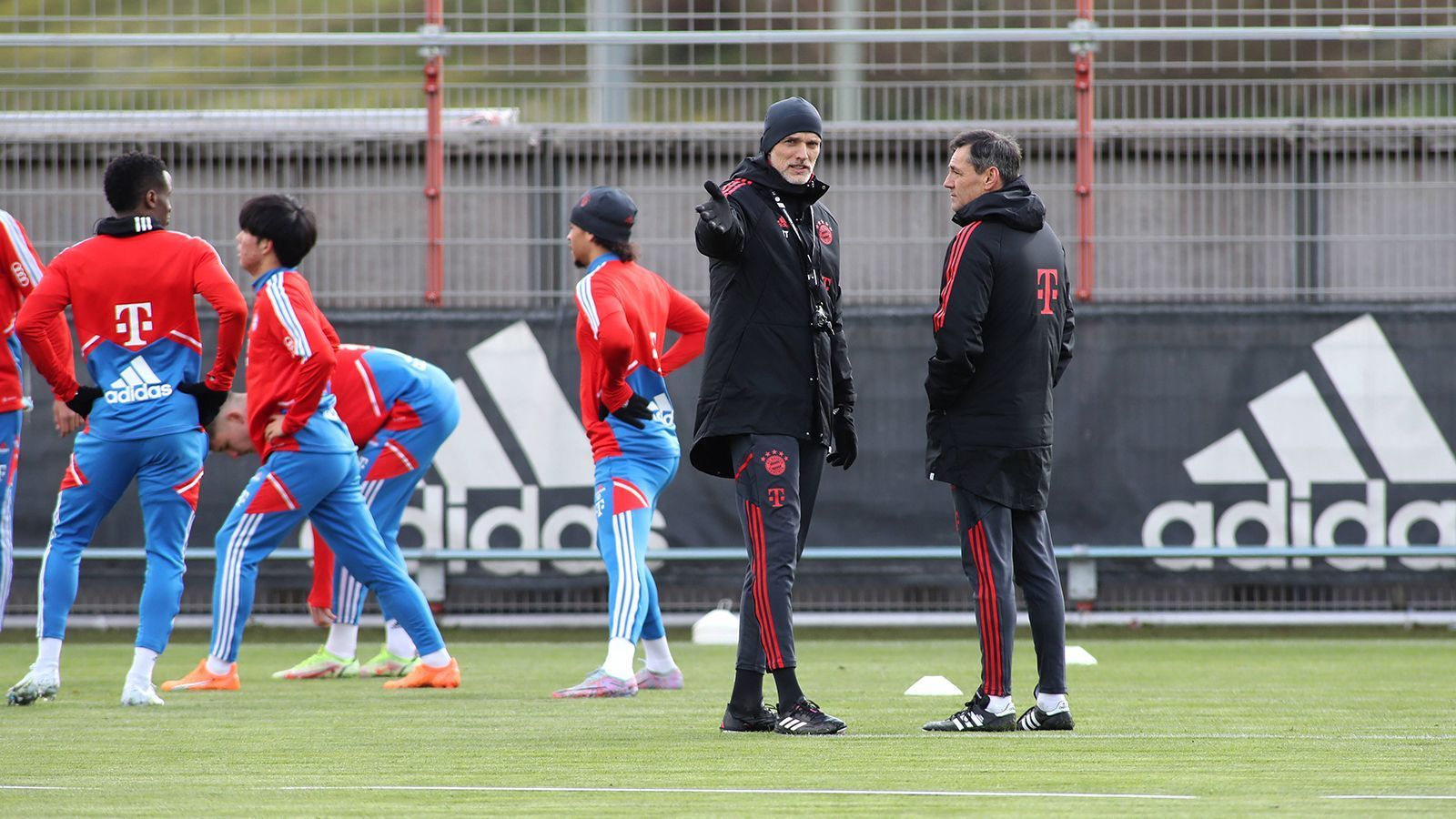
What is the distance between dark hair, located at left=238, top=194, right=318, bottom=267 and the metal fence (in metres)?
3.88

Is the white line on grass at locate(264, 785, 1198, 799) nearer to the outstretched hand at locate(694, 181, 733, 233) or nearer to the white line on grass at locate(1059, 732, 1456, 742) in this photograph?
the white line on grass at locate(1059, 732, 1456, 742)

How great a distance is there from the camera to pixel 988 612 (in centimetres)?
525

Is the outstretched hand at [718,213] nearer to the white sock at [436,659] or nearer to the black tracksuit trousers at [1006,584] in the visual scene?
the black tracksuit trousers at [1006,584]

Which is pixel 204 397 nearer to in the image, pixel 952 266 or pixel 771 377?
pixel 771 377

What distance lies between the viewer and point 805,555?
10219 mm

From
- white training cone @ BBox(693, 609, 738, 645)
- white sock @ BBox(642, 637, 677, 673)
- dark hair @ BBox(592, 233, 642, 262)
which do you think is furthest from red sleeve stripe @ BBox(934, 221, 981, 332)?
white training cone @ BBox(693, 609, 738, 645)

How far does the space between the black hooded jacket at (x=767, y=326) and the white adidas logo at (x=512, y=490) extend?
203 inches

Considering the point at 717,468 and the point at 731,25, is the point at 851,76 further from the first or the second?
the point at 717,468

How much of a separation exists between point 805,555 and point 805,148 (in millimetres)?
5257

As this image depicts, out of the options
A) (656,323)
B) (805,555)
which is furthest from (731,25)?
(656,323)

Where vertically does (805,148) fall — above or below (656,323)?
above

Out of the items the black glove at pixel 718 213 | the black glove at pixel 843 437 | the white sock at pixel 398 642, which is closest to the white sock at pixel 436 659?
the white sock at pixel 398 642

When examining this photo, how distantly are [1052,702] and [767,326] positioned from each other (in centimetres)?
138

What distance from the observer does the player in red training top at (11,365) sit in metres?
6.76
